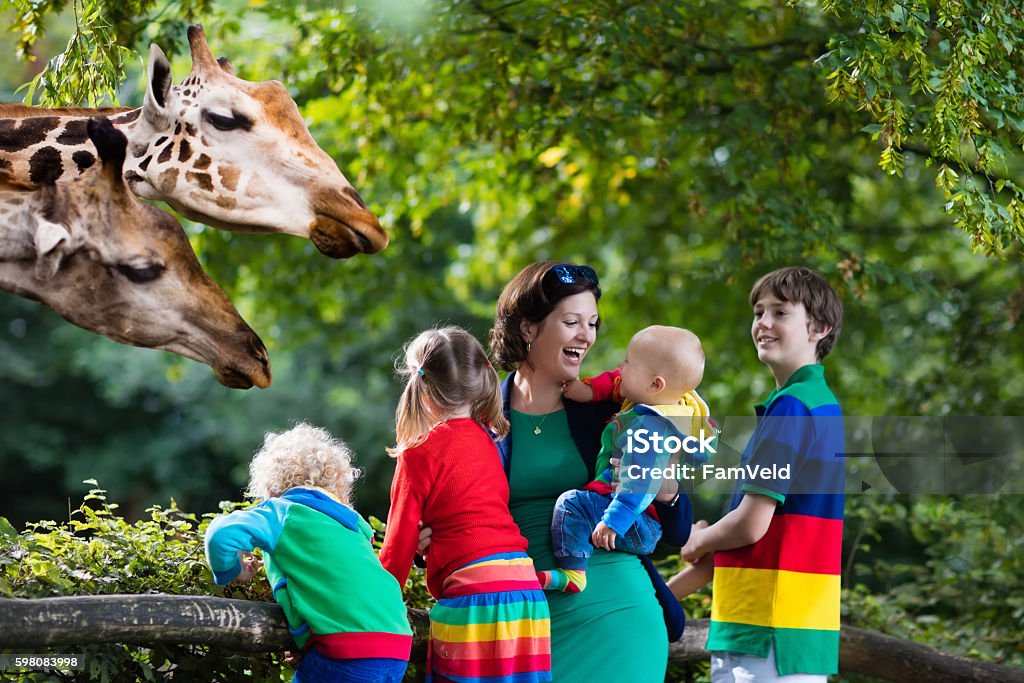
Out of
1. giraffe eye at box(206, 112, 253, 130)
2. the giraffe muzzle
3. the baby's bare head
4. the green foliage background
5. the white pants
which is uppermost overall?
the green foliage background

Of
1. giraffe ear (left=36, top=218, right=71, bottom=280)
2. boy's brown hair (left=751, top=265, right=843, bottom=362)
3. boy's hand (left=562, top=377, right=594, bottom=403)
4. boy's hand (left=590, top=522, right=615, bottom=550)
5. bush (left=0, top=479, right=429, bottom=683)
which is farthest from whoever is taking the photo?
boy's brown hair (left=751, top=265, right=843, bottom=362)

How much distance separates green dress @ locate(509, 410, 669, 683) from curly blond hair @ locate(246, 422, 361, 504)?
0.48 m

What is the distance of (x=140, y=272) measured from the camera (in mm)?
2672

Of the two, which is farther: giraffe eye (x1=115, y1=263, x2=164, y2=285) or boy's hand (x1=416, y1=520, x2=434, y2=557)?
boy's hand (x1=416, y1=520, x2=434, y2=557)

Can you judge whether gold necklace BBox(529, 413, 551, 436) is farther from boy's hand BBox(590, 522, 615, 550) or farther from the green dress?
boy's hand BBox(590, 522, 615, 550)

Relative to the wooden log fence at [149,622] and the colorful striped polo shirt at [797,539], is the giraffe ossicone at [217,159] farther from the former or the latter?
the colorful striped polo shirt at [797,539]

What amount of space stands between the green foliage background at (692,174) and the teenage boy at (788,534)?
28.2 inches

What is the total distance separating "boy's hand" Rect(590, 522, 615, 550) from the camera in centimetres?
291

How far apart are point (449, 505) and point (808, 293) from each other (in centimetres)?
131

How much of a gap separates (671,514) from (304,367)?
37.8 ft

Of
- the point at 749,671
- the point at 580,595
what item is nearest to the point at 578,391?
the point at 580,595

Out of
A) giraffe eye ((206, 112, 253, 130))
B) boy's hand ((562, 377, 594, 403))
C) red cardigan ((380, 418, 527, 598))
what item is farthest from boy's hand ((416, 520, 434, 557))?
giraffe eye ((206, 112, 253, 130))

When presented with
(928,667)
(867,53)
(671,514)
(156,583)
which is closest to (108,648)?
(156,583)

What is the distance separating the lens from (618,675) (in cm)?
296
